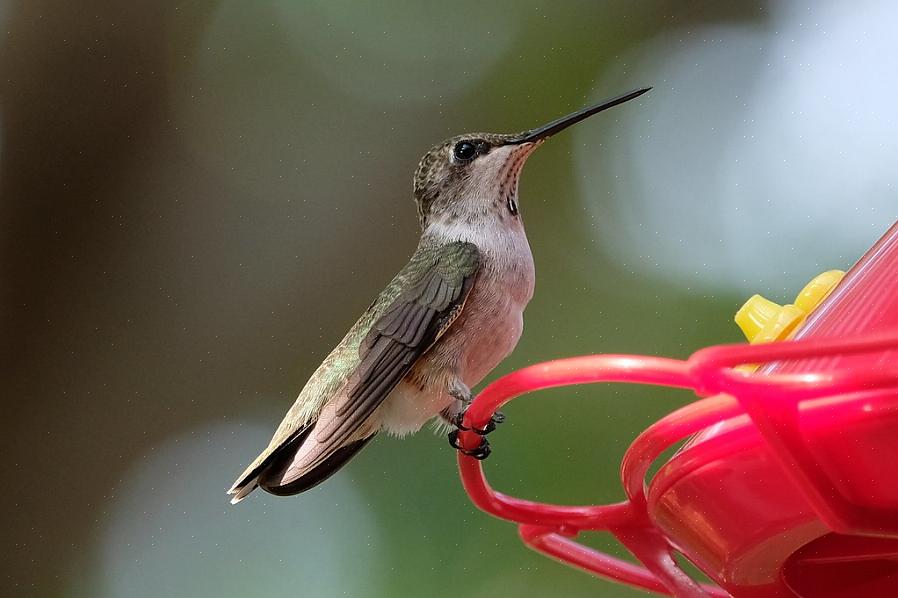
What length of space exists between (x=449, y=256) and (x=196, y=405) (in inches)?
111

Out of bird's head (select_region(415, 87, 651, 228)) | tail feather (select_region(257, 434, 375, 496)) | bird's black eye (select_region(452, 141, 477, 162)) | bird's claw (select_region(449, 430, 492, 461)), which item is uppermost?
bird's black eye (select_region(452, 141, 477, 162))

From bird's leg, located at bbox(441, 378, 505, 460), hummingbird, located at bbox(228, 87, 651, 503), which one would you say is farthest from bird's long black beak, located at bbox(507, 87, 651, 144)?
bird's leg, located at bbox(441, 378, 505, 460)

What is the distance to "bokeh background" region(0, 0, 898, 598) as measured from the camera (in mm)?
4234

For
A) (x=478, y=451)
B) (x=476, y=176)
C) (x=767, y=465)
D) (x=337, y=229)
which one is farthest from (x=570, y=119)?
(x=337, y=229)

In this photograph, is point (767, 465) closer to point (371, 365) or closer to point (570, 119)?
point (371, 365)

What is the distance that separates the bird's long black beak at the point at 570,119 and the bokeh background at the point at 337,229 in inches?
48.3

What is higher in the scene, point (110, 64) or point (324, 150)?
point (110, 64)

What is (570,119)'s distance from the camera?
252 cm

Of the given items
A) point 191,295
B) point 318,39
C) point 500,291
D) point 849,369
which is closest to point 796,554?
point 849,369

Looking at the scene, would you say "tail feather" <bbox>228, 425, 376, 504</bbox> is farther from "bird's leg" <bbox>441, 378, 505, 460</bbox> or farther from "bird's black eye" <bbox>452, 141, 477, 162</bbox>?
"bird's black eye" <bbox>452, 141, 477, 162</bbox>

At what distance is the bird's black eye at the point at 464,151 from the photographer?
9.80 feet

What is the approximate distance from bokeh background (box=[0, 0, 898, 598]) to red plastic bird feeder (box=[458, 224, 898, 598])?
2.03 meters

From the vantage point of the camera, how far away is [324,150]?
584 centimetres

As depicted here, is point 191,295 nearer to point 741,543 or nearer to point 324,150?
point 324,150
